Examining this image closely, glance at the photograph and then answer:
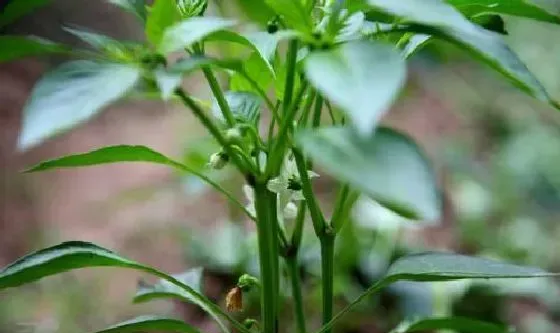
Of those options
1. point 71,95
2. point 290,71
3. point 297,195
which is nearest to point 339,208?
point 297,195

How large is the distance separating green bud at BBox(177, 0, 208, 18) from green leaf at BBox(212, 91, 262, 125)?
7 cm

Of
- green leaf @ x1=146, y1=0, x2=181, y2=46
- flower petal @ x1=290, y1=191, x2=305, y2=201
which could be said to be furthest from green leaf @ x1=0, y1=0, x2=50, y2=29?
flower petal @ x1=290, y1=191, x2=305, y2=201

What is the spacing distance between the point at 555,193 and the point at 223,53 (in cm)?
93

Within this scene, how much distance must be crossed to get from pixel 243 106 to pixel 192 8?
82mm

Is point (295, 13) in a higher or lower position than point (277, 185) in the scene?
higher

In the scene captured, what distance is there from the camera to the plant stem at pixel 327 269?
22.6 inches

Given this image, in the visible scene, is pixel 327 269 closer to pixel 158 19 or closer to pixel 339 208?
pixel 339 208

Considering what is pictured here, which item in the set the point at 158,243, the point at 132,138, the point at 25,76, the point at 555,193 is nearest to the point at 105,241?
the point at 158,243

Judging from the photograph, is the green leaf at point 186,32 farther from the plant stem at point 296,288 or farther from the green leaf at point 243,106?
the plant stem at point 296,288

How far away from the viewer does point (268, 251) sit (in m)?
0.55

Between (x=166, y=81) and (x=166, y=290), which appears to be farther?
(x=166, y=290)

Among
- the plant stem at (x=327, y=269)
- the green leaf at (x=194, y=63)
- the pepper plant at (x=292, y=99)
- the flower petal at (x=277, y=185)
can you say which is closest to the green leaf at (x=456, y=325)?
the pepper plant at (x=292, y=99)

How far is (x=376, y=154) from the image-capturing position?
0.38m

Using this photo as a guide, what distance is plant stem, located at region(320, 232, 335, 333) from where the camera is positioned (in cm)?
58
